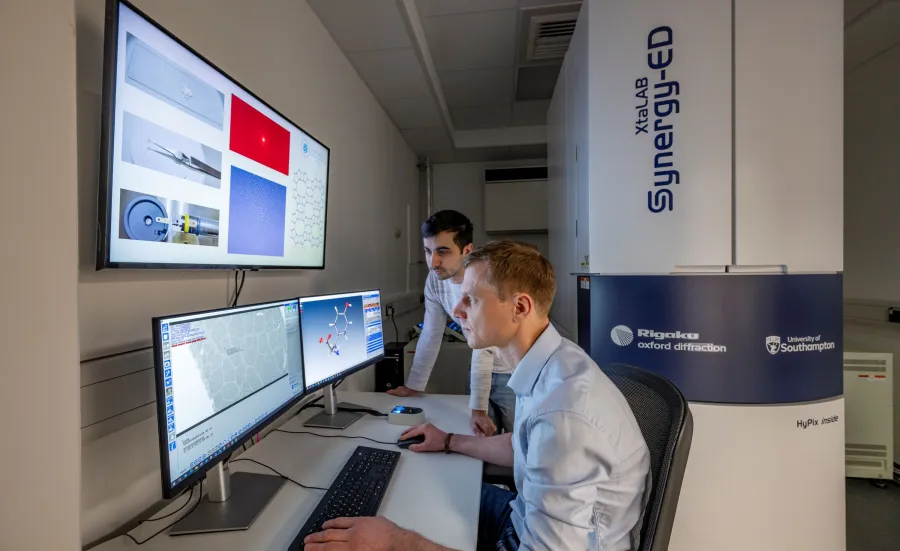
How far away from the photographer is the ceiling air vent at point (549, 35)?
219cm

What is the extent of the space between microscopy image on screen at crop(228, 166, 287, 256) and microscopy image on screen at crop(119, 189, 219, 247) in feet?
0.28

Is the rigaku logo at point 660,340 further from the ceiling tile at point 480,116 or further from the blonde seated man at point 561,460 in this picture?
the ceiling tile at point 480,116

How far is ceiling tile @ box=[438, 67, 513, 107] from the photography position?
2805mm

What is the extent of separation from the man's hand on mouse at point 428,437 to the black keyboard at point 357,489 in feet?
0.29

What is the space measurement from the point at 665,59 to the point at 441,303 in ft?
4.73

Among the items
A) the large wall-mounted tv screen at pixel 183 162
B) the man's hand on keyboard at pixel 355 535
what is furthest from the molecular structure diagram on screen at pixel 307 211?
→ the man's hand on keyboard at pixel 355 535

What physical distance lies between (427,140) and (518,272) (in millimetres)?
3137

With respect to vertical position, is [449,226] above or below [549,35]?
below

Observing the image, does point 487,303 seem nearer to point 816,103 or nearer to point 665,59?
point 665,59

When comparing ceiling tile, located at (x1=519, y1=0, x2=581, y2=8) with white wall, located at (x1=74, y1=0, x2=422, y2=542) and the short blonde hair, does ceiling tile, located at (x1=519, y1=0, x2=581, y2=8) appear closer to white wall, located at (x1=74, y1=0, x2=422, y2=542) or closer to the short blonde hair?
white wall, located at (x1=74, y1=0, x2=422, y2=542)

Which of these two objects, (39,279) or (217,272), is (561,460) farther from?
(217,272)

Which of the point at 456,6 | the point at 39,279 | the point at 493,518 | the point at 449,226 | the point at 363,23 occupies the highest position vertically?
the point at 456,6

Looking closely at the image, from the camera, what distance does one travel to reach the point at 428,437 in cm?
115

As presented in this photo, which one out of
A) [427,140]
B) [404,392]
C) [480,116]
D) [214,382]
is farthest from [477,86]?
[214,382]
